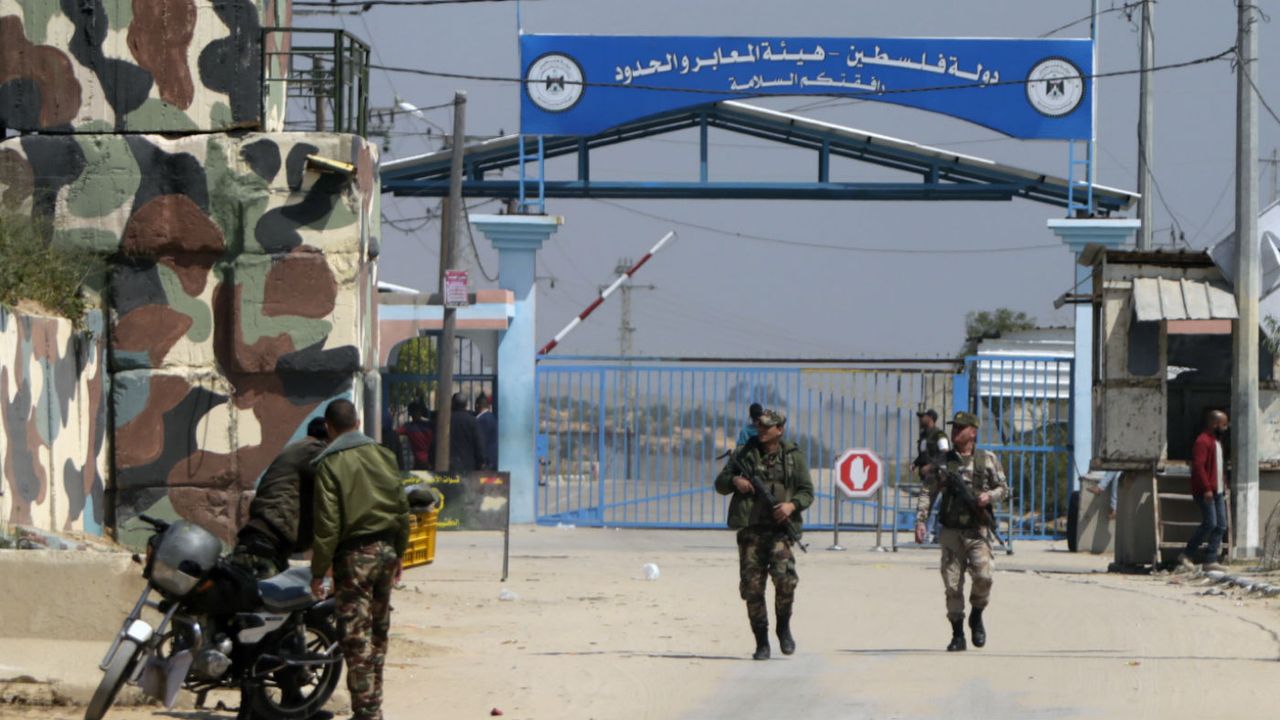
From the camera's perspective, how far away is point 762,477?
12.0 metres

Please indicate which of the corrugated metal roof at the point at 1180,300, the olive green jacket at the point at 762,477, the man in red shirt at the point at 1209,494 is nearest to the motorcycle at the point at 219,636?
the olive green jacket at the point at 762,477

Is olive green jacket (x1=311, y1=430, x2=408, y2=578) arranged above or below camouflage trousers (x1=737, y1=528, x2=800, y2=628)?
above

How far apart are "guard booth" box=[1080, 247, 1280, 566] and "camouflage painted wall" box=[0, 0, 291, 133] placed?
9784mm

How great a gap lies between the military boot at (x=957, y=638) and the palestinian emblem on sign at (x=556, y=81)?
51.0 feet

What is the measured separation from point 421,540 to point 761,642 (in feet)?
13.1

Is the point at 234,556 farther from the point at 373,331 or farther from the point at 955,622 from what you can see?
the point at 373,331

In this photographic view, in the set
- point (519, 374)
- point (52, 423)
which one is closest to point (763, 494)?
point (52, 423)

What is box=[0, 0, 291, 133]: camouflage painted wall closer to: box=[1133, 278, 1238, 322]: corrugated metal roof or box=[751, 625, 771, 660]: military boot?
box=[751, 625, 771, 660]: military boot

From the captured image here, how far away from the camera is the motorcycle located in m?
8.23

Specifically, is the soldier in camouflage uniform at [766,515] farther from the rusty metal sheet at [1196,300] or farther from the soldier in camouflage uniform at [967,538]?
the rusty metal sheet at [1196,300]

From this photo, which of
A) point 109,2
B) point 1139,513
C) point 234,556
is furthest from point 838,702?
point 1139,513

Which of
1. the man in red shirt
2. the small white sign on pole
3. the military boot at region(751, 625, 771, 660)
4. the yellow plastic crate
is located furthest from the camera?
the small white sign on pole

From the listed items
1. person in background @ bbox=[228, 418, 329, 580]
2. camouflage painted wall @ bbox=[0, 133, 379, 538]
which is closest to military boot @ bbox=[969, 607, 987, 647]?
person in background @ bbox=[228, 418, 329, 580]

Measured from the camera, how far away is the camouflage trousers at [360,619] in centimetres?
875
